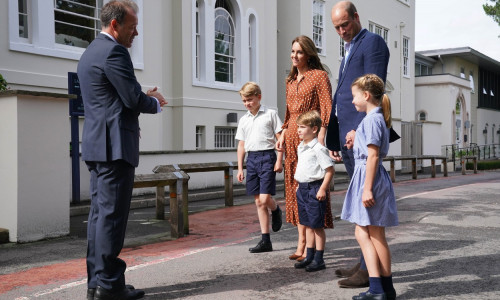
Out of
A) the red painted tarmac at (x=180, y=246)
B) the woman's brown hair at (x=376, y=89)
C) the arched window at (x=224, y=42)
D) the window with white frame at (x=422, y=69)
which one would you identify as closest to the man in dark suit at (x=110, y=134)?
the red painted tarmac at (x=180, y=246)

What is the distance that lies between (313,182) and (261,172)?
3.01 ft

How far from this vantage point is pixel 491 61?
42.1 metres

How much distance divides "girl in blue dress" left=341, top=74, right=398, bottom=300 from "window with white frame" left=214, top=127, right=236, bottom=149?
1295 cm

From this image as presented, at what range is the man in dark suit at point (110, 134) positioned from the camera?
13.1 ft

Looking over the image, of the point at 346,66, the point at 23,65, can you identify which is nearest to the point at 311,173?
the point at 346,66

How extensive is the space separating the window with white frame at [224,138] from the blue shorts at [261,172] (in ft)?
35.9

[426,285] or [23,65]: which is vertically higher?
[23,65]

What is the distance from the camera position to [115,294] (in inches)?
158

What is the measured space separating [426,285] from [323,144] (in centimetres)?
153

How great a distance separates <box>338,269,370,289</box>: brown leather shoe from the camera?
14.4ft

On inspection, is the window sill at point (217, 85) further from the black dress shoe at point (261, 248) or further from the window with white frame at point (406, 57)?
the window with white frame at point (406, 57)

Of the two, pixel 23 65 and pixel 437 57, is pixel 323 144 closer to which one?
pixel 23 65

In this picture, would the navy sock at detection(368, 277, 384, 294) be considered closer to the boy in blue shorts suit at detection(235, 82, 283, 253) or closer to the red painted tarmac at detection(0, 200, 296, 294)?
the boy in blue shorts suit at detection(235, 82, 283, 253)

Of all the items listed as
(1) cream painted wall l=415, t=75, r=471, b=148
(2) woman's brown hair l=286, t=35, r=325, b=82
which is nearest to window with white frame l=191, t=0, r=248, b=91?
(2) woman's brown hair l=286, t=35, r=325, b=82
